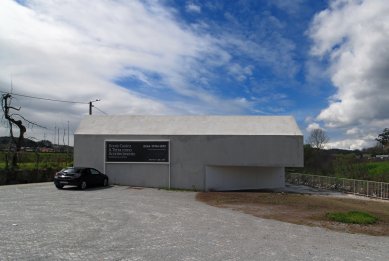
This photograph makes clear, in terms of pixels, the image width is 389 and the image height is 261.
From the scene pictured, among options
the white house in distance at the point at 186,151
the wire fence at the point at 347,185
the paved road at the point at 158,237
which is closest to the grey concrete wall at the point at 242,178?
the white house in distance at the point at 186,151

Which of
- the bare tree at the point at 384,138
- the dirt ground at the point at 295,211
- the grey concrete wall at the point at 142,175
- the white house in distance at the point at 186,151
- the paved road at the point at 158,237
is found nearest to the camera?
the paved road at the point at 158,237

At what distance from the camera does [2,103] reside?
31844 mm

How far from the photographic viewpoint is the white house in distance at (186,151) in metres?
26.6

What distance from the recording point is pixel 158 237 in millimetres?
10430

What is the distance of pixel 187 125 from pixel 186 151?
234 centimetres

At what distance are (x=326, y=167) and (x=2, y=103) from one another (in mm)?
30304

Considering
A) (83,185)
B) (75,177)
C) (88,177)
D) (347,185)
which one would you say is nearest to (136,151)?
(88,177)

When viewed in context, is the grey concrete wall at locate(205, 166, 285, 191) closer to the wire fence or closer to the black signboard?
the black signboard

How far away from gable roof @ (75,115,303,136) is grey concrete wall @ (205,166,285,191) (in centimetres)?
277

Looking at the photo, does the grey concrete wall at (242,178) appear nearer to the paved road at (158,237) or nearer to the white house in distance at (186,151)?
the white house in distance at (186,151)

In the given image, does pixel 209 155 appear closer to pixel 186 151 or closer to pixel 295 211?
pixel 186 151

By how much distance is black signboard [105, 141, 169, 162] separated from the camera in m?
27.2

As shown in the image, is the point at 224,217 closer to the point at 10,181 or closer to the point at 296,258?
the point at 296,258

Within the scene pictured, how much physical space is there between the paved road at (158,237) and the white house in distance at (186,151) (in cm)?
1042
